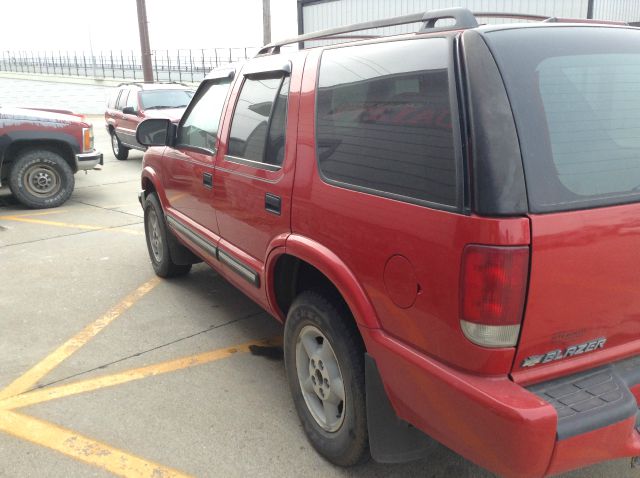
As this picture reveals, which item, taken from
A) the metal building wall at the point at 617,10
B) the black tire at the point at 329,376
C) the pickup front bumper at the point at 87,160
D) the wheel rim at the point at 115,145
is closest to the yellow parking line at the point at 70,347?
the black tire at the point at 329,376

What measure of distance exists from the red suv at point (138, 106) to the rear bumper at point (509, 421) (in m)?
10.4

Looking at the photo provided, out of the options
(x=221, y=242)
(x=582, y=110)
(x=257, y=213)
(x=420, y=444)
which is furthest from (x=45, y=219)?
(x=582, y=110)

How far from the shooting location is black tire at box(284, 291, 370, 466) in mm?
2330

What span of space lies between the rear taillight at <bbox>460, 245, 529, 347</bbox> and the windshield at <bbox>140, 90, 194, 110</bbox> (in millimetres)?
11785

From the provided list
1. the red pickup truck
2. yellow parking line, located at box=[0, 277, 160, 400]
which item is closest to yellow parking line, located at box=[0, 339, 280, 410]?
yellow parking line, located at box=[0, 277, 160, 400]

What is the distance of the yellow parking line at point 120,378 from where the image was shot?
321 cm

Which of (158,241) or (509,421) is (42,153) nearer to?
(158,241)

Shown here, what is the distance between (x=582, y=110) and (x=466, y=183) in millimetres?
524

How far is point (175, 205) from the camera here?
14.4 feet

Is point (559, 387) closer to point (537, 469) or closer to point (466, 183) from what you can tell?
point (537, 469)

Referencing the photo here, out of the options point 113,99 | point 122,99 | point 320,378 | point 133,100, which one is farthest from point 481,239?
point 113,99

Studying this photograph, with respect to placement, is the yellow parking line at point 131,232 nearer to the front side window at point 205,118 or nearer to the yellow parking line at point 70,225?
the yellow parking line at point 70,225

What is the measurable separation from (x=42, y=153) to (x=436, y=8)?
748cm

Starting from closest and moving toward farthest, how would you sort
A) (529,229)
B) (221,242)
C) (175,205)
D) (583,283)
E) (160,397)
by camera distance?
(529,229) → (583,283) → (160,397) → (221,242) → (175,205)
